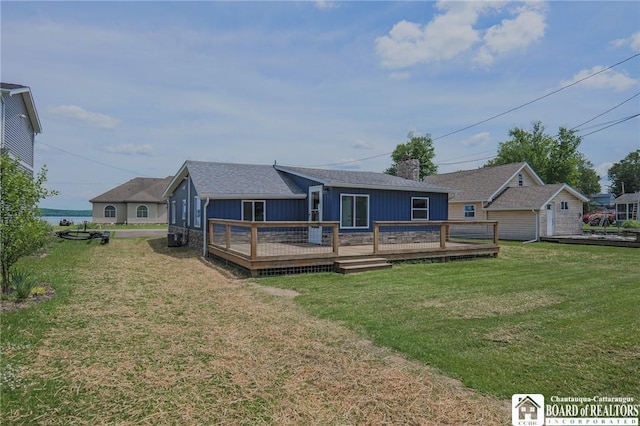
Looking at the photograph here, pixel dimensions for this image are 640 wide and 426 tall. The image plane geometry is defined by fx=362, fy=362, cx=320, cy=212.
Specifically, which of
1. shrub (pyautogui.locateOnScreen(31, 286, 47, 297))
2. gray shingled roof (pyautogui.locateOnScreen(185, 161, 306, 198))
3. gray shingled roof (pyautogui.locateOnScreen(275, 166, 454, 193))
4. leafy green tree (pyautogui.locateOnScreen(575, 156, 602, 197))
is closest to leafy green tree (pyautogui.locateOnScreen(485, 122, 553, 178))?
leafy green tree (pyautogui.locateOnScreen(575, 156, 602, 197))

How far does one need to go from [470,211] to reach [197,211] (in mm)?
17608

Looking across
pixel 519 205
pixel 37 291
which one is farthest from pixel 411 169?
pixel 37 291

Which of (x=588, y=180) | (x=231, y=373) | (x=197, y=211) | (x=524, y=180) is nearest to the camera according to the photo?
(x=231, y=373)

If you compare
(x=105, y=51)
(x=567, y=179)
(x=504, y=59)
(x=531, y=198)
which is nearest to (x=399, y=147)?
(x=567, y=179)

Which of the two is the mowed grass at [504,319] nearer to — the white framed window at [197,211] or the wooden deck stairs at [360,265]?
the wooden deck stairs at [360,265]

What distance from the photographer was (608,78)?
1719cm

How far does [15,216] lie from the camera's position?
248 inches

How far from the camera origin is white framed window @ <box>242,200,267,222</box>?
1455 cm

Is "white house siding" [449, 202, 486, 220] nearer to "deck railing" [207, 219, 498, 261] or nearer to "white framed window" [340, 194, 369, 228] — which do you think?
"deck railing" [207, 219, 498, 261]

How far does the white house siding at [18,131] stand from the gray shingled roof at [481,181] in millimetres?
22583

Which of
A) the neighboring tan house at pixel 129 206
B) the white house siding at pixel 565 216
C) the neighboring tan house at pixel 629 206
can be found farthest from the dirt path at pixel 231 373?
the neighboring tan house at pixel 629 206

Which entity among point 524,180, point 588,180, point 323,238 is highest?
point 588,180

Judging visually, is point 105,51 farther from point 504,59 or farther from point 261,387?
point 504,59

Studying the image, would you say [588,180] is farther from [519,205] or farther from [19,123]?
[19,123]
